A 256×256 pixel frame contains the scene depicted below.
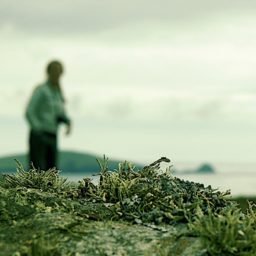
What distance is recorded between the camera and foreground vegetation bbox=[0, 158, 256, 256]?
4.70 m

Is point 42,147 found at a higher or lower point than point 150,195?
higher

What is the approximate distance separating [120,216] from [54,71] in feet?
40.6

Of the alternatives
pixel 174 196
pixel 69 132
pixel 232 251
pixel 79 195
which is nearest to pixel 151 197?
pixel 174 196

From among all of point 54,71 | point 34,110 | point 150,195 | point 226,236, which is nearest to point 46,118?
point 34,110

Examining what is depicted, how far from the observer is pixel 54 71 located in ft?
57.0

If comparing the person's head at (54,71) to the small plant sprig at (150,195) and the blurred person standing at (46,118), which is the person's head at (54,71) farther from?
the small plant sprig at (150,195)

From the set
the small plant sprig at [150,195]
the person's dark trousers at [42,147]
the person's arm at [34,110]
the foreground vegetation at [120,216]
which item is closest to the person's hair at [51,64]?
the person's arm at [34,110]

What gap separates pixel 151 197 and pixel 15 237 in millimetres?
982

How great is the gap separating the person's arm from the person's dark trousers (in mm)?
150

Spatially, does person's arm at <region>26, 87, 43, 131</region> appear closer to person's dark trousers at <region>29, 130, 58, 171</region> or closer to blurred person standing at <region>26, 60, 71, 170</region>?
blurred person standing at <region>26, 60, 71, 170</region>

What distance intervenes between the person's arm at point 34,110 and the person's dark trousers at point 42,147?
0.49ft

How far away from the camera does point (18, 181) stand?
5859mm

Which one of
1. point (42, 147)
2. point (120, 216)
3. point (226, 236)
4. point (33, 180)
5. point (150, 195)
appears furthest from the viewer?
point (42, 147)

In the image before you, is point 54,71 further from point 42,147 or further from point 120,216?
point 120,216
